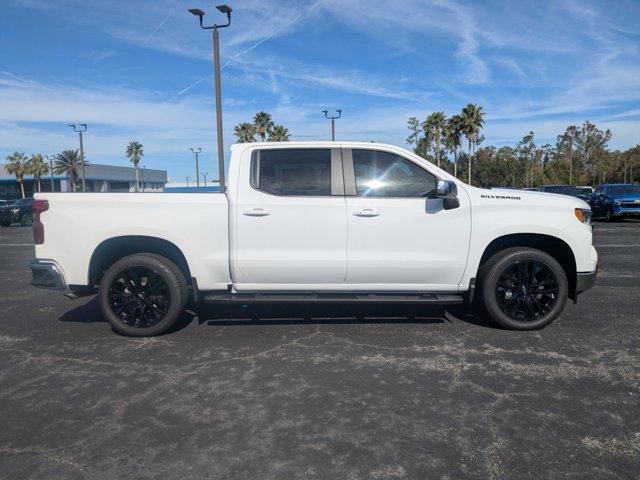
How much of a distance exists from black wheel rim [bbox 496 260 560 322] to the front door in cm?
53

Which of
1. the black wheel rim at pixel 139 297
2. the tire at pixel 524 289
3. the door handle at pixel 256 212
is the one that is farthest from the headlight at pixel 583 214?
the black wheel rim at pixel 139 297

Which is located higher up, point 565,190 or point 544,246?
point 565,190

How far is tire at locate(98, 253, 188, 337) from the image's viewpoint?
16.1 ft

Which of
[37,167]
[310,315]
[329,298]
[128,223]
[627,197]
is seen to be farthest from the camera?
[37,167]

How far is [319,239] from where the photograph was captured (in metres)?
4.87

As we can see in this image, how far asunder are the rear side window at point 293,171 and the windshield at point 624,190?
64.9 feet

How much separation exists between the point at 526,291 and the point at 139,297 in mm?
4032

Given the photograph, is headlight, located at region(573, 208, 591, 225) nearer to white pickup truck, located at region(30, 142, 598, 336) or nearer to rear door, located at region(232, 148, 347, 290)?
white pickup truck, located at region(30, 142, 598, 336)

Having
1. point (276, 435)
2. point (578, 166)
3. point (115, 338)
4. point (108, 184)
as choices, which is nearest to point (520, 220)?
point (276, 435)

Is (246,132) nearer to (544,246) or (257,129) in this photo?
(257,129)

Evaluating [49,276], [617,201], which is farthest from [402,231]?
[617,201]

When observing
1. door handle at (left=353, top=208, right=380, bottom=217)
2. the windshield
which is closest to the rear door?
door handle at (left=353, top=208, right=380, bottom=217)

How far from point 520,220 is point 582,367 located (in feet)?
5.03

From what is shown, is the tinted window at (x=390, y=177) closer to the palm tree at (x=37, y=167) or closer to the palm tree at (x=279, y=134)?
the palm tree at (x=279, y=134)
